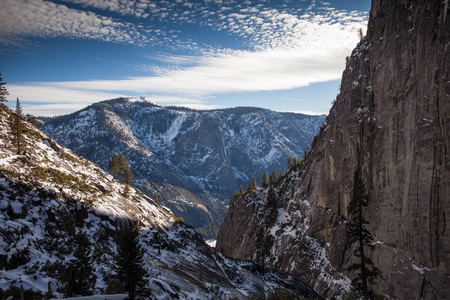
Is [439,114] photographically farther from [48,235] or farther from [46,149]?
[46,149]

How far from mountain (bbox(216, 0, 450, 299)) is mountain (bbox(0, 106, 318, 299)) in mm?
14236

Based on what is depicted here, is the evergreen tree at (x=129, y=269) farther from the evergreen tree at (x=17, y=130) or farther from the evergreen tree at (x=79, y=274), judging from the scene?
the evergreen tree at (x=17, y=130)

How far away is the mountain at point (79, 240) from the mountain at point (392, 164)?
46.7ft

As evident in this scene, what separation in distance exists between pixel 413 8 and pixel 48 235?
213ft

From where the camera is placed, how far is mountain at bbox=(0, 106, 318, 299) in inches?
828

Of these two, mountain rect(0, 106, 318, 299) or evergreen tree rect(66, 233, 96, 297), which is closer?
evergreen tree rect(66, 233, 96, 297)

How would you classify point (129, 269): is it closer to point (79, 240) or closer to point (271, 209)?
point (79, 240)

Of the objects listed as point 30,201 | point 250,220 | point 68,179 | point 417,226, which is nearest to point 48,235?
point 30,201

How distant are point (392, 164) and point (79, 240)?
2020 inches

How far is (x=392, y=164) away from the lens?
157 feet

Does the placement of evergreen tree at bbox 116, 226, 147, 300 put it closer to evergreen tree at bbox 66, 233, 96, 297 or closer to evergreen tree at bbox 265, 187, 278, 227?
evergreen tree at bbox 66, 233, 96, 297

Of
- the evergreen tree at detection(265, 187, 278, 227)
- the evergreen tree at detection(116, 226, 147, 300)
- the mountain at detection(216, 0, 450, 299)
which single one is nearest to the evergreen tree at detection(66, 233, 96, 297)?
the evergreen tree at detection(116, 226, 147, 300)

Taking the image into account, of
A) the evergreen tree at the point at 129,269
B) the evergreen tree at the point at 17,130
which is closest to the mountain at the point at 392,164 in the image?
the evergreen tree at the point at 129,269

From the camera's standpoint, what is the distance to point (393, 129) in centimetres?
4800
